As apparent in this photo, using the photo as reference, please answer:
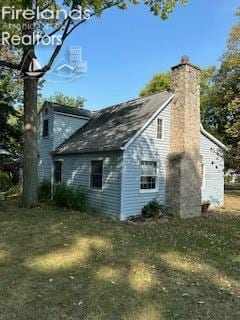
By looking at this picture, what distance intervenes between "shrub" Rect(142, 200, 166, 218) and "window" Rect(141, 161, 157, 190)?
745mm

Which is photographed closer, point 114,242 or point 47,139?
point 114,242

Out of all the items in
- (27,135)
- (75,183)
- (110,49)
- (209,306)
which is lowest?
(209,306)

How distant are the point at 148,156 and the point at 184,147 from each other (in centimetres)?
176

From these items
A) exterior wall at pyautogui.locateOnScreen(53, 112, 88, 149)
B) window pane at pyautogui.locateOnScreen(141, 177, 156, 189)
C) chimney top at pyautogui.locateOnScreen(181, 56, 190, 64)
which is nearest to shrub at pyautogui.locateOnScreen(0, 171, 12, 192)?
exterior wall at pyautogui.locateOnScreen(53, 112, 88, 149)

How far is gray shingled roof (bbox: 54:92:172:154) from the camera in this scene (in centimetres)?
1423

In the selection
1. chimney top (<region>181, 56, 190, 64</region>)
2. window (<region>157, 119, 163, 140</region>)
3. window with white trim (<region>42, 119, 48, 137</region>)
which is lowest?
window (<region>157, 119, 163, 140</region>)

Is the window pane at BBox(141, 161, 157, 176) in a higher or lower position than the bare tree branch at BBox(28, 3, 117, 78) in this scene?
lower

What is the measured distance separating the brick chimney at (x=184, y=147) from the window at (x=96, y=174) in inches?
129

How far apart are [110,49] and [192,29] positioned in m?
4.75

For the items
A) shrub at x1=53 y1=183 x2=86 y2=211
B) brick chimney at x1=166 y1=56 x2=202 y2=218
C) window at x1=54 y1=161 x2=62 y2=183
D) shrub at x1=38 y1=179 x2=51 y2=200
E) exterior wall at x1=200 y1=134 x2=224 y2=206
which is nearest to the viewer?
brick chimney at x1=166 y1=56 x2=202 y2=218

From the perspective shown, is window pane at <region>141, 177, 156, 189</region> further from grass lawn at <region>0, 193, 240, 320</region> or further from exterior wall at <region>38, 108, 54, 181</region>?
exterior wall at <region>38, 108, 54, 181</region>

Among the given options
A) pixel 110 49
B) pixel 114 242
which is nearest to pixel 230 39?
pixel 110 49

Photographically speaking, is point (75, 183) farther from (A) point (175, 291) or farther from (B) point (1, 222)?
(A) point (175, 291)

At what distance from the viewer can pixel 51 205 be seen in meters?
15.6
